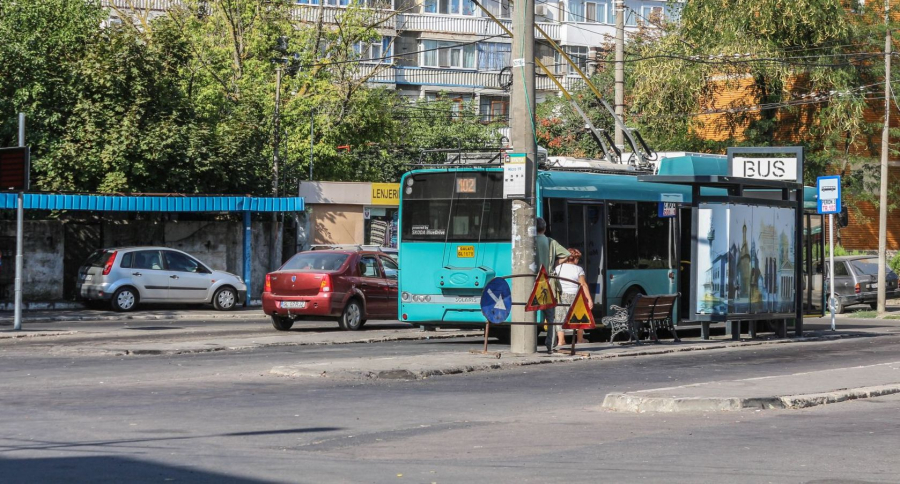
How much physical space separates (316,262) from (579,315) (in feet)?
25.2

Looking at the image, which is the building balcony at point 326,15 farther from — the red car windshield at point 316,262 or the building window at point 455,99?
the red car windshield at point 316,262

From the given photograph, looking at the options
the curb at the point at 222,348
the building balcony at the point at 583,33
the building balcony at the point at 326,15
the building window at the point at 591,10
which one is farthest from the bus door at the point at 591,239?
the building window at the point at 591,10

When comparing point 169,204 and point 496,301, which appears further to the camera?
point 169,204

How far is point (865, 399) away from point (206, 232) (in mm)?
24506

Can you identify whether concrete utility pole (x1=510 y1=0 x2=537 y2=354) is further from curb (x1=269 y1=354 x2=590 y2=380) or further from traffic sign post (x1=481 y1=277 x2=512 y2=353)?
curb (x1=269 y1=354 x2=590 y2=380)

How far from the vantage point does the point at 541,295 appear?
1741 cm

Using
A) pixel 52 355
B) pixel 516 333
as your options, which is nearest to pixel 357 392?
pixel 516 333

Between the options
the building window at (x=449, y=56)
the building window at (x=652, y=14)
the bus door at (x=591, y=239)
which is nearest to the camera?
the bus door at (x=591, y=239)

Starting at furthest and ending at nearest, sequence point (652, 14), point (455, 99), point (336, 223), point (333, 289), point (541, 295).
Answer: point (652, 14), point (455, 99), point (336, 223), point (333, 289), point (541, 295)

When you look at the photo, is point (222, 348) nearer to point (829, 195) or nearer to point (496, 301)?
point (496, 301)

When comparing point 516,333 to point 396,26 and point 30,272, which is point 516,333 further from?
point 396,26

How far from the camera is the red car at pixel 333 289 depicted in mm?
23547

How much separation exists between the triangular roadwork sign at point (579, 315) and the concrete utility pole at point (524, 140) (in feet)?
1.76

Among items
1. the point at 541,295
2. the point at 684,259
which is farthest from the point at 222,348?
the point at 684,259
